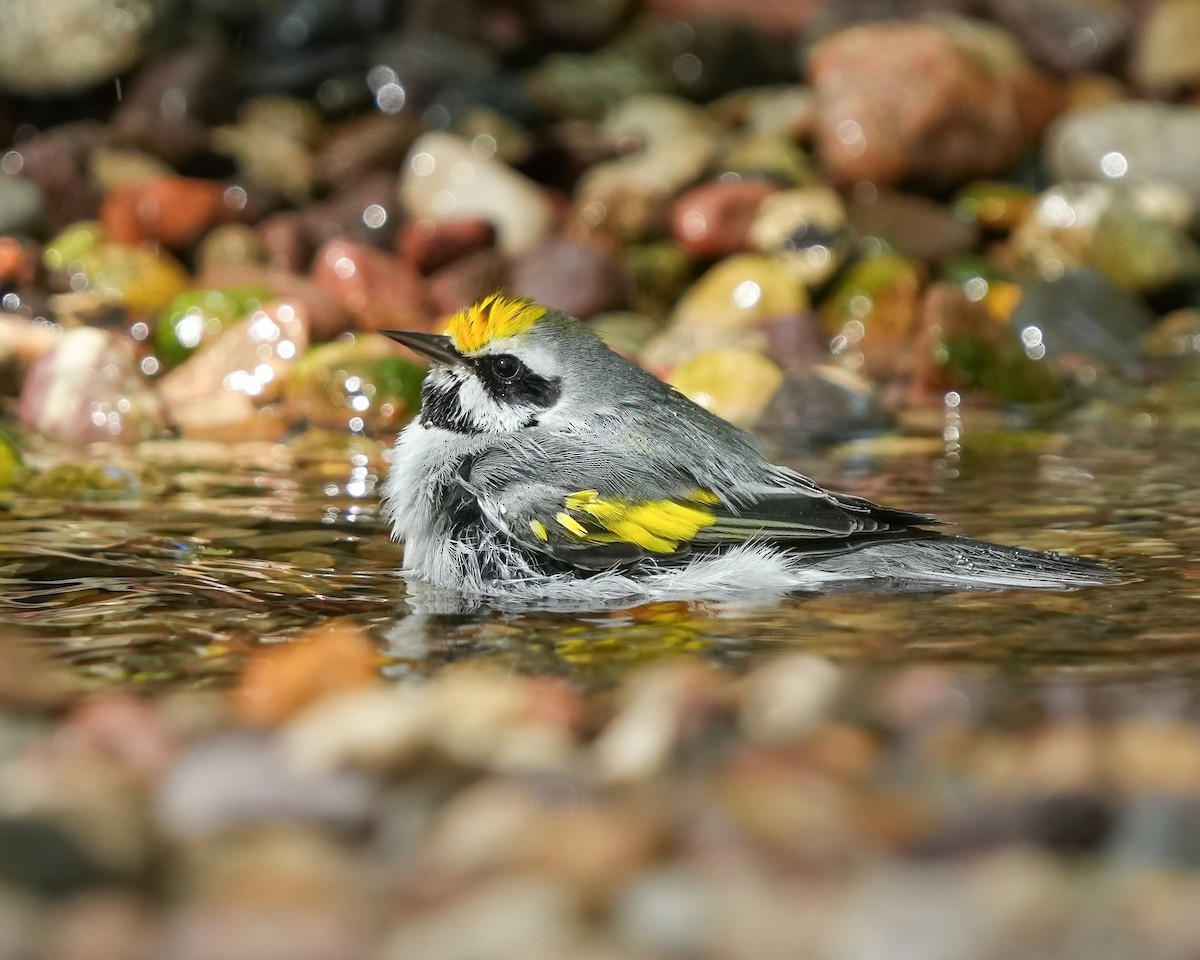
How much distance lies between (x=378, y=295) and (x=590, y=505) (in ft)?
18.1

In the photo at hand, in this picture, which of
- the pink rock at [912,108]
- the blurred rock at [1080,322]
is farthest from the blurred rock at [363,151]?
the blurred rock at [1080,322]

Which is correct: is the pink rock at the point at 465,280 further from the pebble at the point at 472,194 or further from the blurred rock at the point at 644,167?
the blurred rock at the point at 644,167

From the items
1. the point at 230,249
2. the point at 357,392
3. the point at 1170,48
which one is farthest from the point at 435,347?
the point at 1170,48

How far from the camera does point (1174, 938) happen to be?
2.28 meters

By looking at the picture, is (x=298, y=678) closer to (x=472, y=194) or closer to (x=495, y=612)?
(x=495, y=612)

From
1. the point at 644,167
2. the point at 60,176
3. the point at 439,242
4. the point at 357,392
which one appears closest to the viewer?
the point at 357,392

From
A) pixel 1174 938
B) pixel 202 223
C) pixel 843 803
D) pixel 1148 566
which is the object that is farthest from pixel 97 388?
pixel 1174 938

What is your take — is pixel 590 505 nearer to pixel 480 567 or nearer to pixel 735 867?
pixel 480 567

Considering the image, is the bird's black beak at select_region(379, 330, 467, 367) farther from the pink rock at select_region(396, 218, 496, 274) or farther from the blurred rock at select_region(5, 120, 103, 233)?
the blurred rock at select_region(5, 120, 103, 233)

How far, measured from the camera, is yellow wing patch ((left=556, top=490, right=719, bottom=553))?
187 inches

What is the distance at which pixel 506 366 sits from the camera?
522cm

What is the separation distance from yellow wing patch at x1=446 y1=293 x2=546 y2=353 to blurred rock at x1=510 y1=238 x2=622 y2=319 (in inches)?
202

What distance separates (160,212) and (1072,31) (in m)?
7.81

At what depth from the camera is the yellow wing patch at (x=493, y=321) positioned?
5.24m
